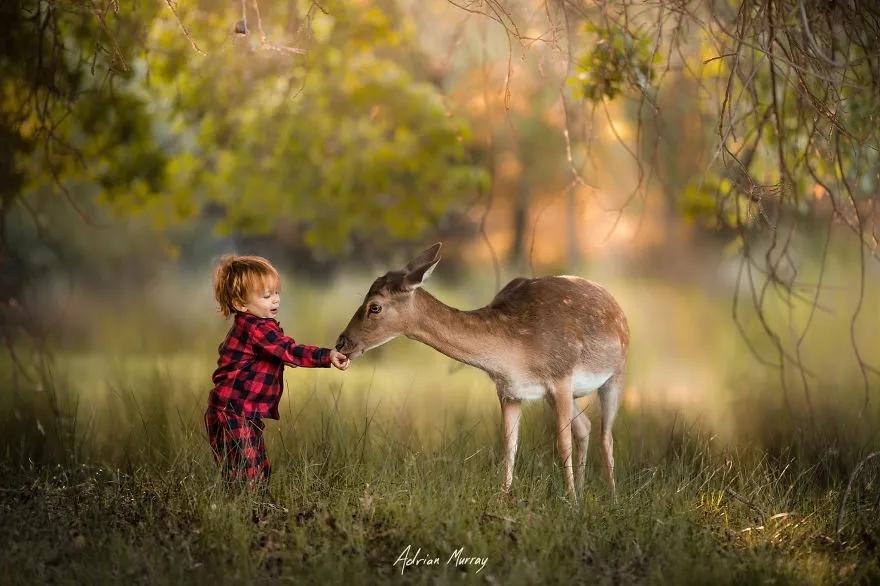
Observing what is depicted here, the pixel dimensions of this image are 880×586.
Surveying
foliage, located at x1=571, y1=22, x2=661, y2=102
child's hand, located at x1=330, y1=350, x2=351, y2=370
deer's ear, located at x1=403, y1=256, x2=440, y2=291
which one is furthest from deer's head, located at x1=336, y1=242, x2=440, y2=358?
foliage, located at x1=571, y1=22, x2=661, y2=102

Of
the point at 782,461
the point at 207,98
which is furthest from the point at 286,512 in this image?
the point at 207,98

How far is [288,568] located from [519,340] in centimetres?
173

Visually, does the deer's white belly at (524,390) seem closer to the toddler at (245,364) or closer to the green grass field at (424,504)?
the green grass field at (424,504)

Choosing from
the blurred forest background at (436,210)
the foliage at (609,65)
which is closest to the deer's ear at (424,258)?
the blurred forest background at (436,210)

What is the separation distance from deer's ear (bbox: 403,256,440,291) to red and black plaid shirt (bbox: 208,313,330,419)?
0.50m

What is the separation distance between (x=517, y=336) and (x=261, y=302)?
1270 mm

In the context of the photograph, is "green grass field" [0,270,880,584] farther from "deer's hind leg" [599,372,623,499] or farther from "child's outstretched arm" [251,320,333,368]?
"child's outstretched arm" [251,320,333,368]

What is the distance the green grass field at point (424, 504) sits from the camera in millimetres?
4438

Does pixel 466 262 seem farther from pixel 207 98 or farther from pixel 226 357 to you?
pixel 226 357

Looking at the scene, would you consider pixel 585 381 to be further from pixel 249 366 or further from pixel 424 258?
pixel 249 366

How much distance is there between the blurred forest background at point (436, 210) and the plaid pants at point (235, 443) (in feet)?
0.68

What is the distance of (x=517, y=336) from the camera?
5.50 meters

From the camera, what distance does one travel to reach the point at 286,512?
16.6 feet

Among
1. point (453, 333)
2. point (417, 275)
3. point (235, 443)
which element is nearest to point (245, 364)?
point (235, 443)
